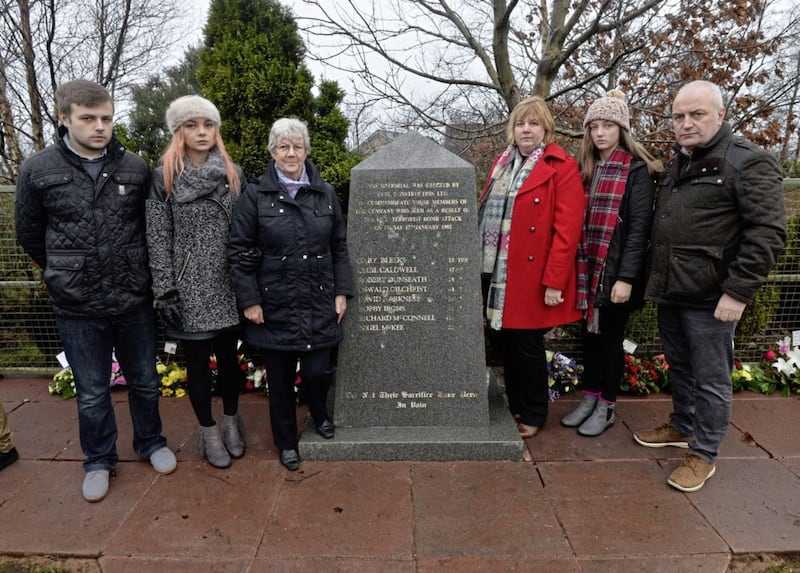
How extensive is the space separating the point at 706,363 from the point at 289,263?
7.75 feet

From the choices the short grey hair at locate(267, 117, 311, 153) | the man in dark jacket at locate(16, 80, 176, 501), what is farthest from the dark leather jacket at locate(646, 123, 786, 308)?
the man in dark jacket at locate(16, 80, 176, 501)

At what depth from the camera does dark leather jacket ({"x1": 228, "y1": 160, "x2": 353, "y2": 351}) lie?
292cm

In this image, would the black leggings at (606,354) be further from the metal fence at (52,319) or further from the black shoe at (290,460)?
the black shoe at (290,460)

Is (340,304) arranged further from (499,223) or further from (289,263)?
(499,223)

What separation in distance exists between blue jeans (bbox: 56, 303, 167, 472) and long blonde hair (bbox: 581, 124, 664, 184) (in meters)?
2.74

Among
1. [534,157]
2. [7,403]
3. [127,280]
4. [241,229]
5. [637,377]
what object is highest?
[534,157]

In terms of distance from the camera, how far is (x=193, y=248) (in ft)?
9.63

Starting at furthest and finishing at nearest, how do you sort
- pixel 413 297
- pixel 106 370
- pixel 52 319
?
pixel 52 319, pixel 413 297, pixel 106 370

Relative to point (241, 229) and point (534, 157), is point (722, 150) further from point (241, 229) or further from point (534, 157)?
point (241, 229)

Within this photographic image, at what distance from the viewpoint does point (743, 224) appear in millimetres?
2742

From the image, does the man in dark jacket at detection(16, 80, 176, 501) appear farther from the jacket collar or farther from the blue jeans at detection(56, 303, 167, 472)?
the jacket collar

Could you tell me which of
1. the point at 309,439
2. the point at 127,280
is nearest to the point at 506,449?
the point at 309,439

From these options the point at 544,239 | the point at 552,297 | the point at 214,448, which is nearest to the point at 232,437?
the point at 214,448

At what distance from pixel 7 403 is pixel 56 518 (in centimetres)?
208
